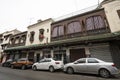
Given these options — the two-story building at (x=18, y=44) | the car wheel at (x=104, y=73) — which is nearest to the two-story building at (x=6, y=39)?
the two-story building at (x=18, y=44)

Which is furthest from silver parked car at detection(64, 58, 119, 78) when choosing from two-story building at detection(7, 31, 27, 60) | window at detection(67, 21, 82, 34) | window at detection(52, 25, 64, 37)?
two-story building at detection(7, 31, 27, 60)

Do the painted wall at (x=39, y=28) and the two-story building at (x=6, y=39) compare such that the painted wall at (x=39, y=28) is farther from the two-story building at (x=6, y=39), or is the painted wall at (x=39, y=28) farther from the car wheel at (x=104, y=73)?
the car wheel at (x=104, y=73)

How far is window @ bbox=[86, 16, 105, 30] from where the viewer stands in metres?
14.0

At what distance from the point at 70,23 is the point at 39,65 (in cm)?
844

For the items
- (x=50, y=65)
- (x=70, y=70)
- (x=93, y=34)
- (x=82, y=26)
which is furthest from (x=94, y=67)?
(x=82, y=26)

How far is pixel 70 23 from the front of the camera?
17250 mm

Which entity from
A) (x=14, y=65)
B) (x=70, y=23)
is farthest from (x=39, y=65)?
(x=70, y=23)

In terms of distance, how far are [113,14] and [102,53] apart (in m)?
5.41

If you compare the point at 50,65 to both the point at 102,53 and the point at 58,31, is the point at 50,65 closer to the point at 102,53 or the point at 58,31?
the point at 102,53

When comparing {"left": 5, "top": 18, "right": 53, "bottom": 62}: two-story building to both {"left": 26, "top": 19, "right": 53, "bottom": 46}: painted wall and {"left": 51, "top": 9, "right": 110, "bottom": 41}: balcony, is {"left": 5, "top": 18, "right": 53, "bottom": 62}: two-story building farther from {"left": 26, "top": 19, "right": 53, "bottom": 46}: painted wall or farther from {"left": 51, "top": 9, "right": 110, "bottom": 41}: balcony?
{"left": 51, "top": 9, "right": 110, "bottom": 41}: balcony

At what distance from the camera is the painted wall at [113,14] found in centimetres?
1268

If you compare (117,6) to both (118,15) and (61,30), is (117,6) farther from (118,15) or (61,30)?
(61,30)

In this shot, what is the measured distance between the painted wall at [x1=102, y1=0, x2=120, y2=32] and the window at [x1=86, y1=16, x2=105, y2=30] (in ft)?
3.28

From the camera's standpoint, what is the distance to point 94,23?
14609mm
